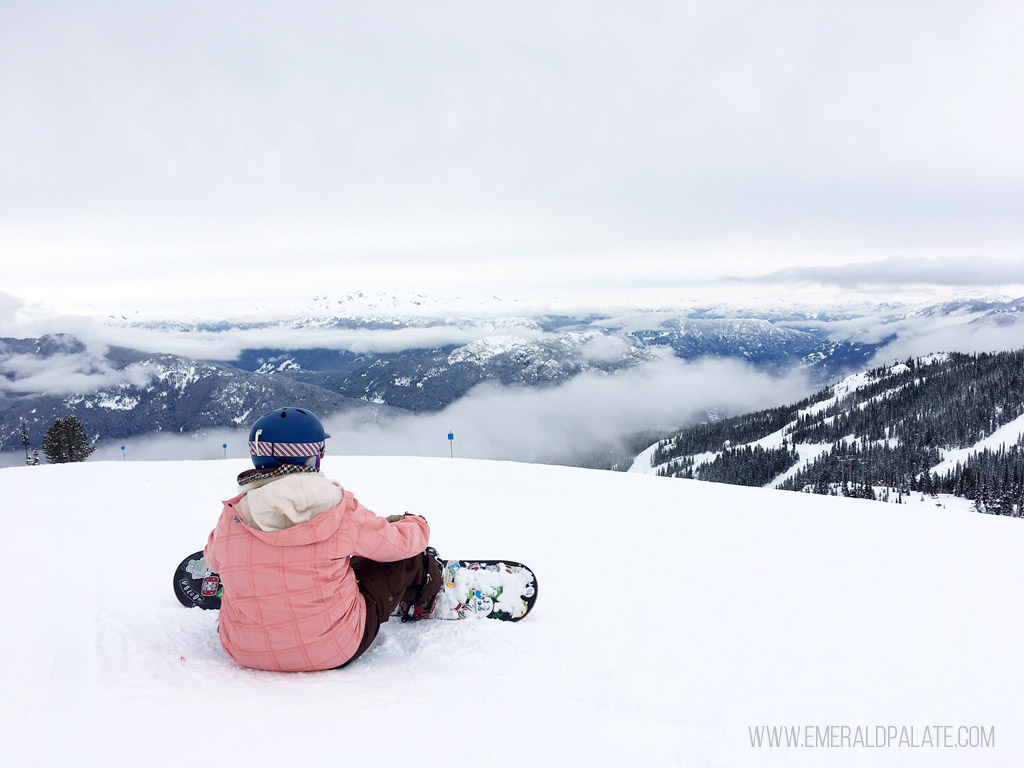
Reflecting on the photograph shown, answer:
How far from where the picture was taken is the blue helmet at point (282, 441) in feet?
11.3

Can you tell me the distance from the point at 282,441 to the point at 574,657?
2.97 metres

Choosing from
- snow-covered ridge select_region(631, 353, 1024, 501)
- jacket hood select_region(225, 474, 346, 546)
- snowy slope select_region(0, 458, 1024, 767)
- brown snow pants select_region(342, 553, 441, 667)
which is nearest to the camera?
snowy slope select_region(0, 458, 1024, 767)

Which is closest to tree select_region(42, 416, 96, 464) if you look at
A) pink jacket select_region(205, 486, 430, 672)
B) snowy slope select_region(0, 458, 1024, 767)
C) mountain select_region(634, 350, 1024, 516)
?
snowy slope select_region(0, 458, 1024, 767)

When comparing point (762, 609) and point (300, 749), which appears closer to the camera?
point (300, 749)

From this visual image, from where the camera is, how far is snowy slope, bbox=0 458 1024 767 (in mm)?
2828

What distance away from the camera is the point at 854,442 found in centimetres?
15625

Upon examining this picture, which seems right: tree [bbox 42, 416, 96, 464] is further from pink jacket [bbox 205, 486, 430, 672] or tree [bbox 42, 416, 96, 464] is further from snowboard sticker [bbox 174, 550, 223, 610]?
pink jacket [bbox 205, 486, 430, 672]

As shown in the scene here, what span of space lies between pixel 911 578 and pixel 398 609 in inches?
238

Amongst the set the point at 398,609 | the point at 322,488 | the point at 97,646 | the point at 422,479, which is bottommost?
the point at 422,479

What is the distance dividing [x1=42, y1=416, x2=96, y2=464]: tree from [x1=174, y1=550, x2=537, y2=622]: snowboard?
163ft

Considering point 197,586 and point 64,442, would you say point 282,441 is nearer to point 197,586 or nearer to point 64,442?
point 197,586

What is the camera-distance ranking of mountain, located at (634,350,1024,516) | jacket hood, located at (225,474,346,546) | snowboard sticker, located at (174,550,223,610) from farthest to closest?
1. mountain, located at (634,350,1024,516)
2. snowboard sticker, located at (174,550,223,610)
3. jacket hood, located at (225,474,346,546)

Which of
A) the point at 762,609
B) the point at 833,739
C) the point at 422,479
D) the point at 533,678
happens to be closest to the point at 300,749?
the point at 533,678

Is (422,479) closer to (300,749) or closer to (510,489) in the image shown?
(510,489)
